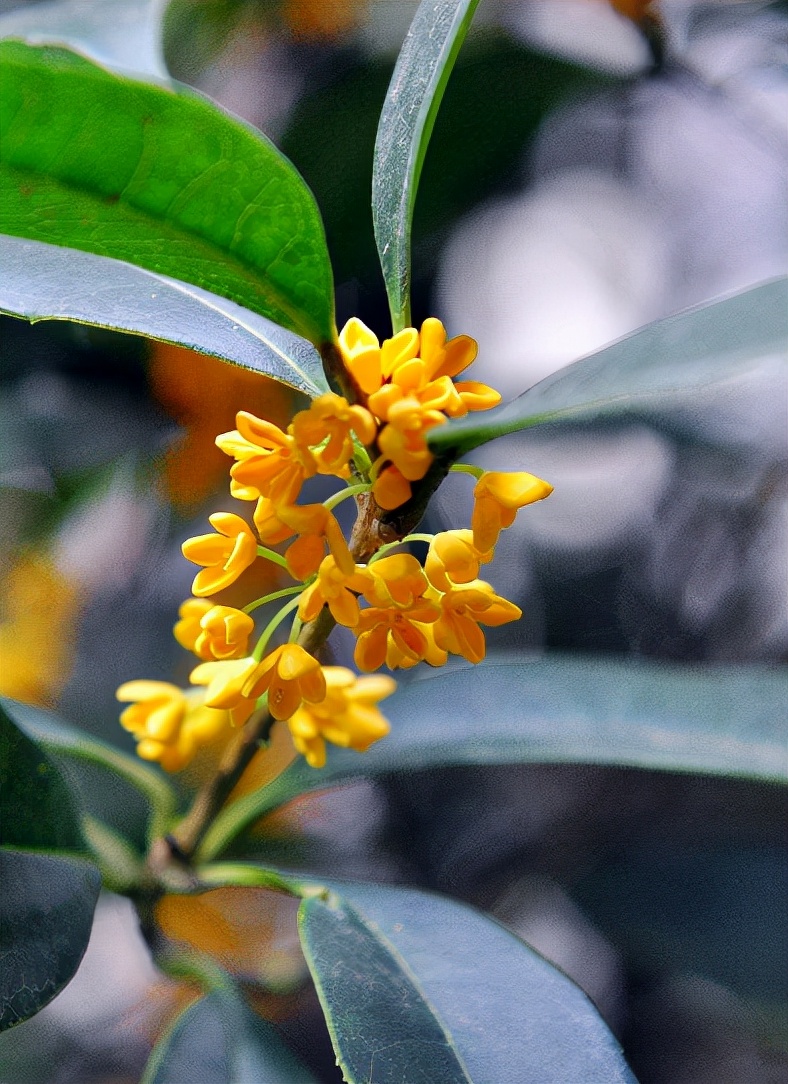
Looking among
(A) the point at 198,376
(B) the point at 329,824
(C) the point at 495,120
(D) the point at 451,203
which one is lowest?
(B) the point at 329,824

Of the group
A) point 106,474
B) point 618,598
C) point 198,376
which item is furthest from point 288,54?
point 618,598

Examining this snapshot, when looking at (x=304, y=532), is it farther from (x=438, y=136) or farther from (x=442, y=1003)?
(x=438, y=136)

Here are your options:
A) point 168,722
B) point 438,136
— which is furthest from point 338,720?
point 438,136

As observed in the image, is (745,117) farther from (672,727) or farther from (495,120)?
(672,727)

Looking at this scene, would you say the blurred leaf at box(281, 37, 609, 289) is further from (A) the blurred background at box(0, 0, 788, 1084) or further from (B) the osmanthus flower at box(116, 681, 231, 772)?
(B) the osmanthus flower at box(116, 681, 231, 772)

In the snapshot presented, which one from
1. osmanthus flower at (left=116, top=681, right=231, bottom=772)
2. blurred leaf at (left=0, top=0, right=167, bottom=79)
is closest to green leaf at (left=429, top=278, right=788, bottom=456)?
osmanthus flower at (left=116, top=681, right=231, bottom=772)

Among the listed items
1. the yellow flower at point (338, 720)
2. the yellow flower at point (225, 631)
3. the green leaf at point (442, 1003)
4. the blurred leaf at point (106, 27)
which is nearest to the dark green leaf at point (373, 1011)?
the green leaf at point (442, 1003)
